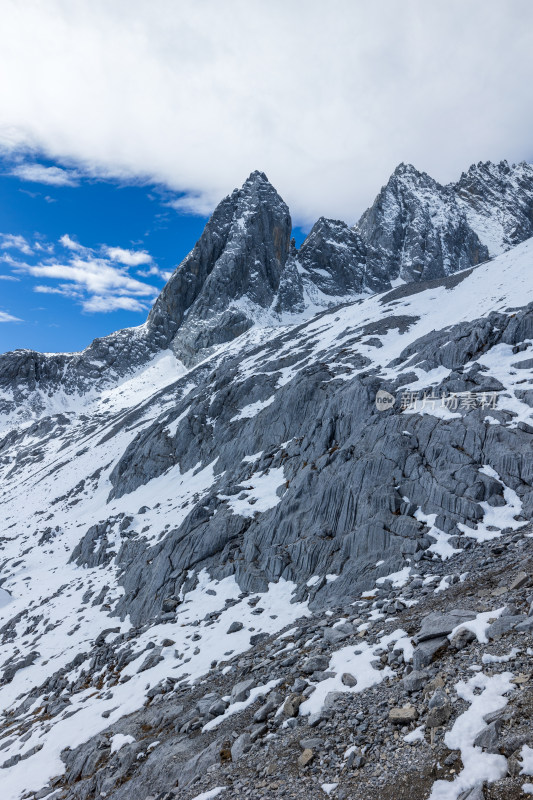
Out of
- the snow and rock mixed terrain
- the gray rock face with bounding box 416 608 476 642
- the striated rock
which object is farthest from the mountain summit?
the striated rock

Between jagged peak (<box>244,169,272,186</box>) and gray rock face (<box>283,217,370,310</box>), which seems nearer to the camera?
gray rock face (<box>283,217,370,310</box>)

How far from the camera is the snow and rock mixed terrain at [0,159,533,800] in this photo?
8867 millimetres

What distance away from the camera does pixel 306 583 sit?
21078 millimetres

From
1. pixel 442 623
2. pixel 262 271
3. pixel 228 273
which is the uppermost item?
pixel 228 273

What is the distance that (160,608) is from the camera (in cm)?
2438

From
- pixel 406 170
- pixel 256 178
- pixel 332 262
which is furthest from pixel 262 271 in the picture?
pixel 406 170

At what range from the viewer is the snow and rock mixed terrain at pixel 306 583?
29.1 ft

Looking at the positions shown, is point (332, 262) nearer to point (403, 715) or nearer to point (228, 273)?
point (228, 273)

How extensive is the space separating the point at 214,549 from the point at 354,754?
19.5 metres

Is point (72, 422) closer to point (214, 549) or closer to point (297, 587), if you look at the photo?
point (214, 549)

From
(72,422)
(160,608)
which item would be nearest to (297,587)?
(160,608)
